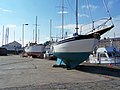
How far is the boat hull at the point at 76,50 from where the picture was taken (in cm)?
1942

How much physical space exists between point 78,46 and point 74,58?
4.22 feet

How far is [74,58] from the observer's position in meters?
20.3

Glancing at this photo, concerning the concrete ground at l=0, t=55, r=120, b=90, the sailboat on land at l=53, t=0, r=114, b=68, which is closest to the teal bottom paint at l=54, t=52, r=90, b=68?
the sailboat on land at l=53, t=0, r=114, b=68

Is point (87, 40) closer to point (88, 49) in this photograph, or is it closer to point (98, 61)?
point (88, 49)

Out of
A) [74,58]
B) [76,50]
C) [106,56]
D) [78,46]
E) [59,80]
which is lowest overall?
[59,80]

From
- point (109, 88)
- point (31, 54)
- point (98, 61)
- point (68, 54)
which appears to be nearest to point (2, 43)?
point (31, 54)

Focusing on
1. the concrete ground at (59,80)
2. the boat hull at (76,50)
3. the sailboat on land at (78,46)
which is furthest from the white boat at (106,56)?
the concrete ground at (59,80)

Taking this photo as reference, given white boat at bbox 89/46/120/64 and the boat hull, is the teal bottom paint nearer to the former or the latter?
the boat hull

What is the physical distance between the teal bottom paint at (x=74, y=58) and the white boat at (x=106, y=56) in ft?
29.8

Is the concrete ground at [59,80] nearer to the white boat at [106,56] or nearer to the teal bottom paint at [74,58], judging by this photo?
the teal bottom paint at [74,58]

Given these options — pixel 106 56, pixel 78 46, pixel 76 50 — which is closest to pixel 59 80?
pixel 78 46

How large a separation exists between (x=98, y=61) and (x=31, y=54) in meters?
27.6

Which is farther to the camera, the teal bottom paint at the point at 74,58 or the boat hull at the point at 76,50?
the teal bottom paint at the point at 74,58

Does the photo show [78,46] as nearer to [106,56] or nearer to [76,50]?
[76,50]
